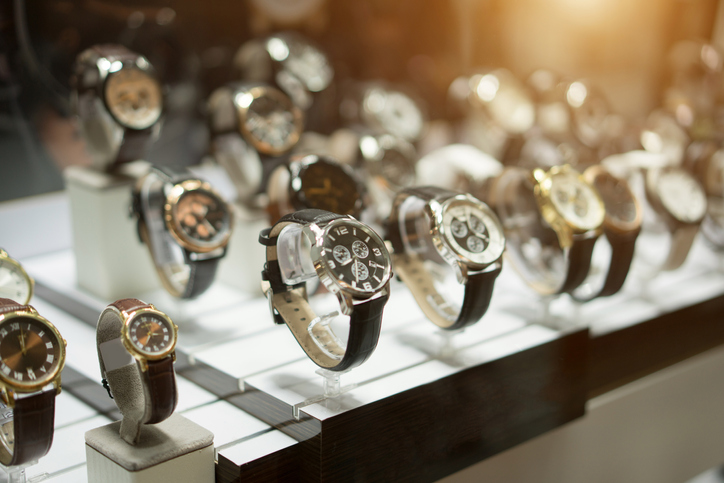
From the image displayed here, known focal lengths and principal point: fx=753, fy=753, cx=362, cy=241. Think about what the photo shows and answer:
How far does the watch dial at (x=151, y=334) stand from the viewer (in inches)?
66.1

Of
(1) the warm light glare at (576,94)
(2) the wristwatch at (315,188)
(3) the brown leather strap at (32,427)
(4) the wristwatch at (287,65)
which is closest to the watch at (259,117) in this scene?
(2) the wristwatch at (315,188)

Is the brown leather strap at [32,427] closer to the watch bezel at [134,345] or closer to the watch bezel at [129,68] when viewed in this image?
the watch bezel at [134,345]

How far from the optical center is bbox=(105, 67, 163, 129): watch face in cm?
267

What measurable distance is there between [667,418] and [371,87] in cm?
211

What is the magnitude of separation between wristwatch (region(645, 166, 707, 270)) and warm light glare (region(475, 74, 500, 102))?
1.14 m

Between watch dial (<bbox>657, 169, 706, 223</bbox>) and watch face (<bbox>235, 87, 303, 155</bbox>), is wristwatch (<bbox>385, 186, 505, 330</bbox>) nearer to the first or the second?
watch face (<bbox>235, 87, 303, 155</bbox>)

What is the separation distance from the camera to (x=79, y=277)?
9.41 feet

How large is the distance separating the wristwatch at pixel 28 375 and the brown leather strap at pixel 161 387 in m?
0.20

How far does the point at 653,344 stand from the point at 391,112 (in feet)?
5.57

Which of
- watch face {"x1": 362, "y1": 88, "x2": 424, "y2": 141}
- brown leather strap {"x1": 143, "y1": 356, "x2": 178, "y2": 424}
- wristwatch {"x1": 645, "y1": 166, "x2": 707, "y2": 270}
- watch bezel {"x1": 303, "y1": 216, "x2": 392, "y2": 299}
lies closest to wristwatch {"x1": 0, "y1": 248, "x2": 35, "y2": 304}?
brown leather strap {"x1": 143, "y1": 356, "x2": 178, "y2": 424}

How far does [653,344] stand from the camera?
2.96 metres

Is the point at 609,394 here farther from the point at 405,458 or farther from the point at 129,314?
the point at 129,314

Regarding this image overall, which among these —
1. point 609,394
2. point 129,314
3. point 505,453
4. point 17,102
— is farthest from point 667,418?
point 17,102

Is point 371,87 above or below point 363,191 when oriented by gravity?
above
